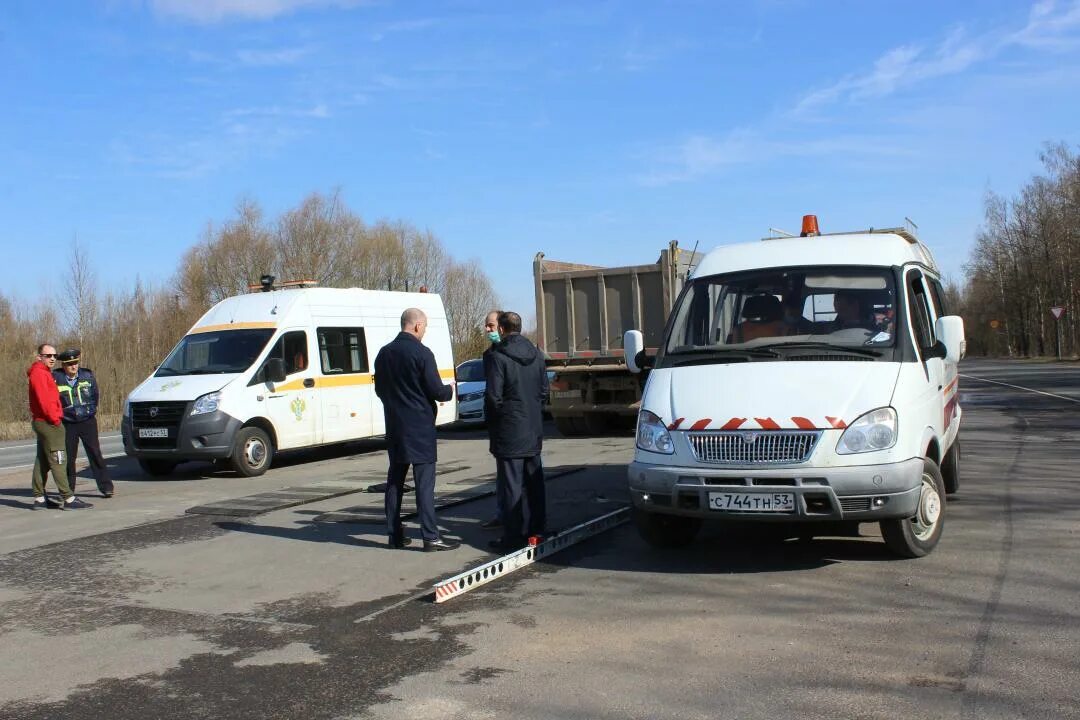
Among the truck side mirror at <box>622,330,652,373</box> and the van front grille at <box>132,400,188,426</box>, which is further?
the van front grille at <box>132,400,188,426</box>

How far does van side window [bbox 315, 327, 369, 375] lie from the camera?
576 inches

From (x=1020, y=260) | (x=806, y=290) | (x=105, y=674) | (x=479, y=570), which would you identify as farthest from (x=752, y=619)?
(x=1020, y=260)

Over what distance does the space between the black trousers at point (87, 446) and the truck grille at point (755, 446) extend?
25.1 ft

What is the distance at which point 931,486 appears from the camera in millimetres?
6664

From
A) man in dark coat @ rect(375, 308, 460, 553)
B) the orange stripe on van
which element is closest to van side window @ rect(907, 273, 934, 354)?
man in dark coat @ rect(375, 308, 460, 553)

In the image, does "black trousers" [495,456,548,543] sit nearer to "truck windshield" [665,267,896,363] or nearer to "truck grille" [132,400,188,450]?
"truck windshield" [665,267,896,363]

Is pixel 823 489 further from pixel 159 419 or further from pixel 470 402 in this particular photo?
pixel 470 402

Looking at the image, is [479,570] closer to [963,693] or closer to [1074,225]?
[963,693]

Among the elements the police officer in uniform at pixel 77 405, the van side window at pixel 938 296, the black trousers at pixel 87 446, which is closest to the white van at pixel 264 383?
the black trousers at pixel 87 446

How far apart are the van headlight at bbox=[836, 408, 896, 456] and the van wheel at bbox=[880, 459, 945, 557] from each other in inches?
18.0

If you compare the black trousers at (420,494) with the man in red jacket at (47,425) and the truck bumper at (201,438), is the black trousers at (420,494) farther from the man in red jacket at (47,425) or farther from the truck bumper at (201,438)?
the truck bumper at (201,438)

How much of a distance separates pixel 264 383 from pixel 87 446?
2.84 meters

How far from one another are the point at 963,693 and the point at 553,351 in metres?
12.7

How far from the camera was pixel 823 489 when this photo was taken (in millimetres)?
6008
